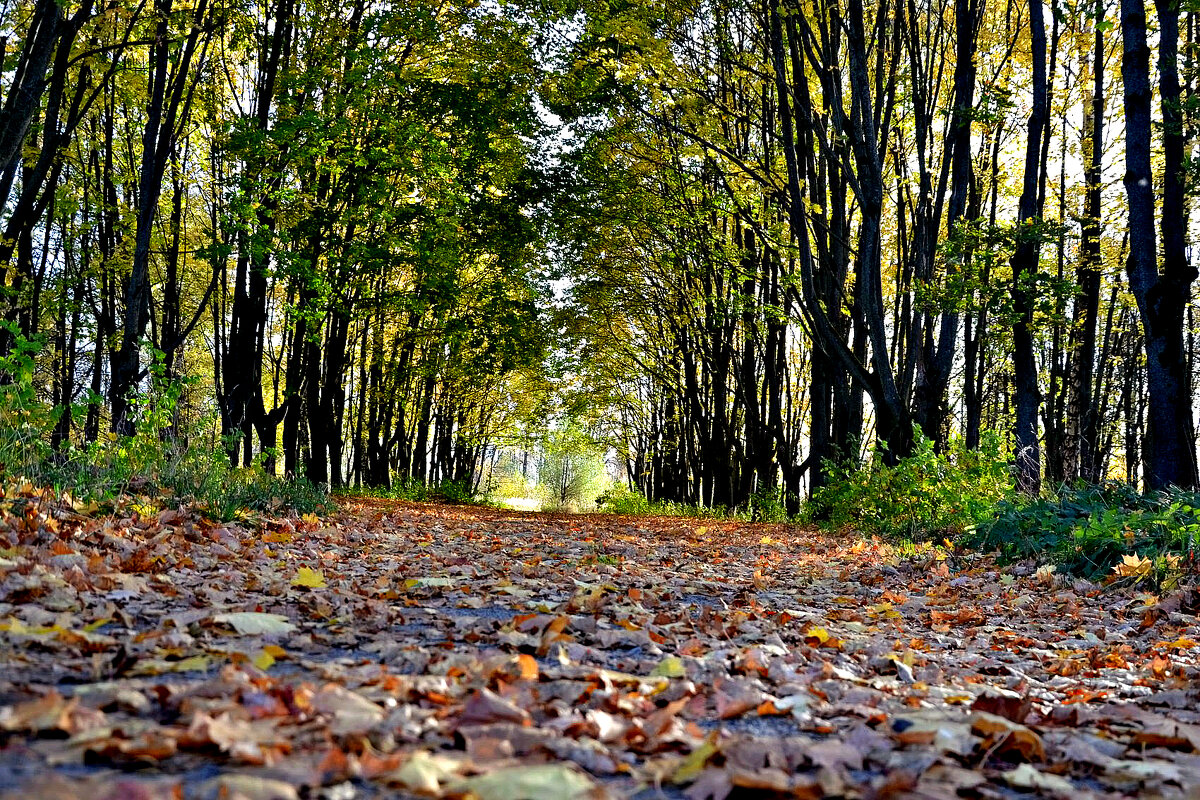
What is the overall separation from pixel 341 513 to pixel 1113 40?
1642cm

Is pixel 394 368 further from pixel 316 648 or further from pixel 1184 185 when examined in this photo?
pixel 316 648

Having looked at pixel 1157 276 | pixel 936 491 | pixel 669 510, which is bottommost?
pixel 669 510

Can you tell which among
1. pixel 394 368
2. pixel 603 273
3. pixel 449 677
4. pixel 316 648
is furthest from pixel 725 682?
pixel 394 368

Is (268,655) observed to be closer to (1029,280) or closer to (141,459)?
(141,459)

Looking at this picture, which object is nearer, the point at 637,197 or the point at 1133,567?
the point at 1133,567

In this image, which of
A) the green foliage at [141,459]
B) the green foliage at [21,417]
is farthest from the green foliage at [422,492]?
the green foliage at [21,417]

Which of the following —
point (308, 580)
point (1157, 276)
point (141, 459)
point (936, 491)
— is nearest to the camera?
point (308, 580)

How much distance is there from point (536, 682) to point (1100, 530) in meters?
5.45

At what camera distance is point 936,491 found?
9.99 metres

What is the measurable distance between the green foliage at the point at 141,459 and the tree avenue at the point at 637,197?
0.23 ft

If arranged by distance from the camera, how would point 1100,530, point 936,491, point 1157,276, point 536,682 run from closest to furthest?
point 536,682 → point 1100,530 → point 1157,276 → point 936,491

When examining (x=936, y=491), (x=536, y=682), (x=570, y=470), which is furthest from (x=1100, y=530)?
(x=570, y=470)

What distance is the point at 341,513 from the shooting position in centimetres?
1040

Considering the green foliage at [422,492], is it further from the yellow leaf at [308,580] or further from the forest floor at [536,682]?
the forest floor at [536,682]
